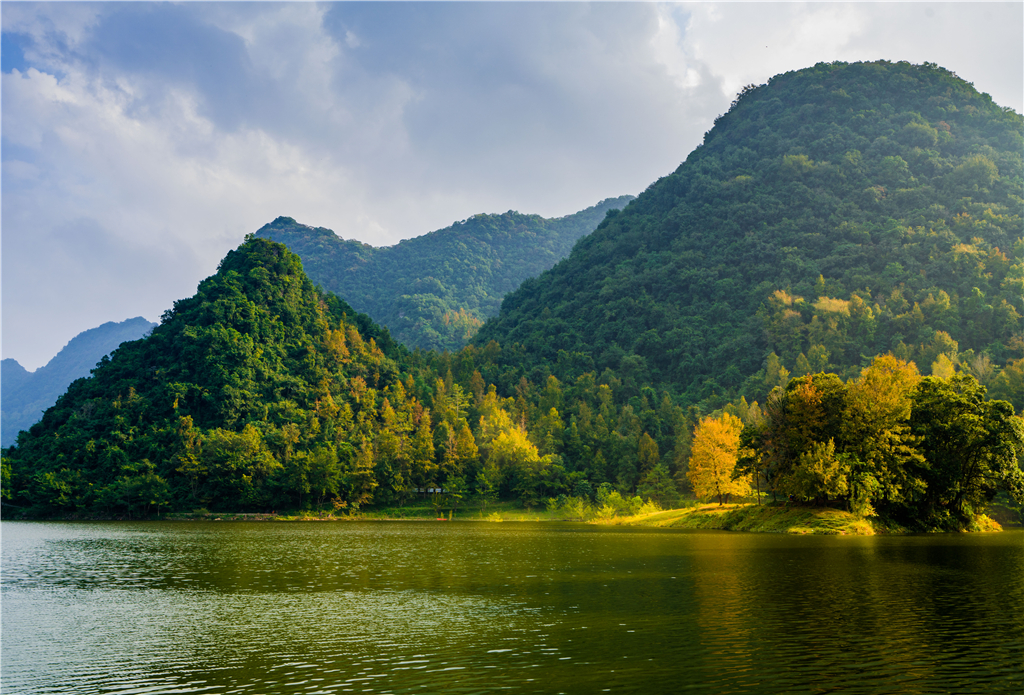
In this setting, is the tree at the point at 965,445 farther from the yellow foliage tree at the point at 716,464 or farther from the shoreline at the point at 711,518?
the yellow foliage tree at the point at 716,464


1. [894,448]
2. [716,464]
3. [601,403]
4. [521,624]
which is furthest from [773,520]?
[601,403]

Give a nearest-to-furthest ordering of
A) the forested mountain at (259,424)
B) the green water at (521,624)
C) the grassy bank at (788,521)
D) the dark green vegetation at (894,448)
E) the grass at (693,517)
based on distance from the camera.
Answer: the green water at (521,624)
the grassy bank at (788,521)
the dark green vegetation at (894,448)
the grass at (693,517)
the forested mountain at (259,424)

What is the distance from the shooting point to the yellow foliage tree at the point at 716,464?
9494cm

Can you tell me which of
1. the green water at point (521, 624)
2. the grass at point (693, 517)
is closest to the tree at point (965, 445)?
the grass at point (693, 517)

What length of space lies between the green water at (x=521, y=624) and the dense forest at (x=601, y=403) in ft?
87.3

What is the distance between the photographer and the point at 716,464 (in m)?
95.2

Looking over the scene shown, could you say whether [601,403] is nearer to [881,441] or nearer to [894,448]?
[881,441]

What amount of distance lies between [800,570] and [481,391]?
13535cm

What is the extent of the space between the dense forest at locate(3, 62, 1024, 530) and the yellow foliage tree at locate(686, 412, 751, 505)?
30 centimetres

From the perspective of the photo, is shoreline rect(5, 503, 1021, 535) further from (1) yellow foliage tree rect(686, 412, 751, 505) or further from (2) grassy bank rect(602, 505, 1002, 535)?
(1) yellow foliage tree rect(686, 412, 751, 505)

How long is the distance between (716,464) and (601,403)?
68350 millimetres

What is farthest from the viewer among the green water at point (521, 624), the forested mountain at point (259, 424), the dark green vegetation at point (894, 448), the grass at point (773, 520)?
the forested mountain at point (259, 424)

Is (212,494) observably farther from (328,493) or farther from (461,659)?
(461,659)

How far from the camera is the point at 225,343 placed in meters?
150
